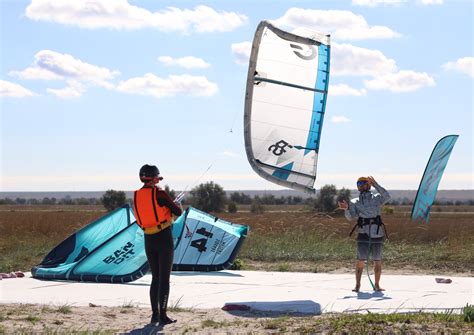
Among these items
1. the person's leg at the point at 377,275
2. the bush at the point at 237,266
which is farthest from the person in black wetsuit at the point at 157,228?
the bush at the point at 237,266

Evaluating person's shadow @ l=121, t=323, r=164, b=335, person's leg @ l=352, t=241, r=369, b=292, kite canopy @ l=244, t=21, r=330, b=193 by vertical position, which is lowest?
person's shadow @ l=121, t=323, r=164, b=335

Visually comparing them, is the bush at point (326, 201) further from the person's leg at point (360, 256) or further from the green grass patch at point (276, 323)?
the green grass patch at point (276, 323)

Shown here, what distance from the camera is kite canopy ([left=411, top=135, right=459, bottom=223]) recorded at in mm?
9867

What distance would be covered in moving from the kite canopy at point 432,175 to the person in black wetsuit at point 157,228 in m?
3.82

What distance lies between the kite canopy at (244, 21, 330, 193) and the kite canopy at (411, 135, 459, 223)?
146 centimetres

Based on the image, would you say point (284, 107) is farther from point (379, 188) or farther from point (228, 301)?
point (228, 301)

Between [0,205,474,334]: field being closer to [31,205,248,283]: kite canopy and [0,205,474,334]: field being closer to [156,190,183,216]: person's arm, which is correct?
[31,205,248,283]: kite canopy

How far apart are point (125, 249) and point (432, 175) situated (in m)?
4.59

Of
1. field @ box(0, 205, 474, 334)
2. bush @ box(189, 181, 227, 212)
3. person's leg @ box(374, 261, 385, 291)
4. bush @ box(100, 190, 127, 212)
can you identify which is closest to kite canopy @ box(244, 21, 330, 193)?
person's leg @ box(374, 261, 385, 291)

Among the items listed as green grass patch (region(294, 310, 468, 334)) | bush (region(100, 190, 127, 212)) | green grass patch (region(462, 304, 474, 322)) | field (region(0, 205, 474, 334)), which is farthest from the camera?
bush (region(100, 190, 127, 212))

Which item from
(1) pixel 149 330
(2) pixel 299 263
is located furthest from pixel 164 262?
(2) pixel 299 263

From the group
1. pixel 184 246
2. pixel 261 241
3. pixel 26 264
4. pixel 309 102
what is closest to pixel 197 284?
pixel 184 246

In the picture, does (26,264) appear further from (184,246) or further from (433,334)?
(433,334)

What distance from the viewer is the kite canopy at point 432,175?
9867mm
